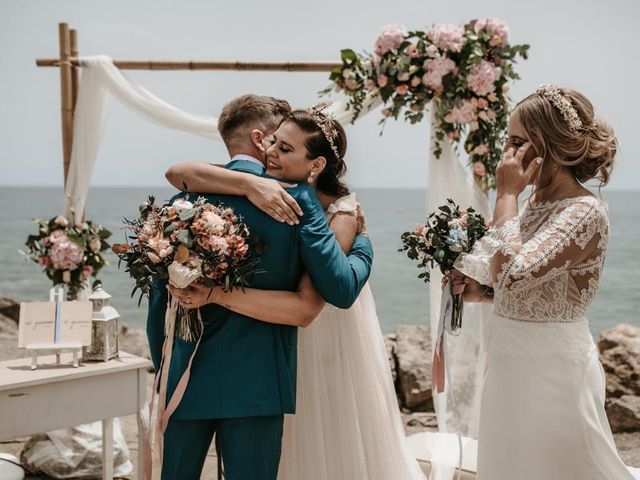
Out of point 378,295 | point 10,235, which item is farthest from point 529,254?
point 10,235

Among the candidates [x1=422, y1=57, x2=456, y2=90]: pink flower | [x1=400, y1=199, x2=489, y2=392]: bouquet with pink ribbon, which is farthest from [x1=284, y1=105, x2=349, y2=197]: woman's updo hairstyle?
[x1=422, y1=57, x2=456, y2=90]: pink flower

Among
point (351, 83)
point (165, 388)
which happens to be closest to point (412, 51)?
point (351, 83)

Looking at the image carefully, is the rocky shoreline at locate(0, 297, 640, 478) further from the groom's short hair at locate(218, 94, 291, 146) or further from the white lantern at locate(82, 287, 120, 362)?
the groom's short hair at locate(218, 94, 291, 146)

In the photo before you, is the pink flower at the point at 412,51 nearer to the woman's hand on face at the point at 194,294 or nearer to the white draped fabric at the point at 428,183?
the white draped fabric at the point at 428,183

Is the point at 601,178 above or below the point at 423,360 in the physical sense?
above

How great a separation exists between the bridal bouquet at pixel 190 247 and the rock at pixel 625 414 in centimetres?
473

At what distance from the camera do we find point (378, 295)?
26375 mm

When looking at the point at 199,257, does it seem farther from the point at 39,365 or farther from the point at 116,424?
the point at 116,424

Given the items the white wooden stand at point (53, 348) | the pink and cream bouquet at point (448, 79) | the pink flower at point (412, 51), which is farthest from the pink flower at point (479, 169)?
the white wooden stand at point (53, 348)

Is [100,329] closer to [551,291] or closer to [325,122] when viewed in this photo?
[325,122]

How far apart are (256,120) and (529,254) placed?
101 cm

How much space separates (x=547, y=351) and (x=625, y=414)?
411 centimetres

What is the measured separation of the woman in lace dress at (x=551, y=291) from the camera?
2.42 metres

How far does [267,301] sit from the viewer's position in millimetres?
2385
